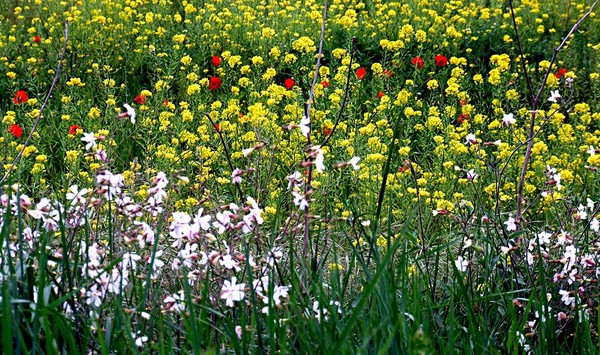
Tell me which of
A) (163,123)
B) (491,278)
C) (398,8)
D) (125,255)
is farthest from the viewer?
(398,8)

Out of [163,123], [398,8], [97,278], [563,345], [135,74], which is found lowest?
[563,345]

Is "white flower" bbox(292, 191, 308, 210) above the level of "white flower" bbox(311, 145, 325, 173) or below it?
below

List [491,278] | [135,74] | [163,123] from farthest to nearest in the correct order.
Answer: [135,74], [163,123], [491,278]

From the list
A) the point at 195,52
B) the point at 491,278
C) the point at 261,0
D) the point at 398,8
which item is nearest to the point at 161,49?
the point at 195,52

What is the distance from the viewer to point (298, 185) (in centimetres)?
222

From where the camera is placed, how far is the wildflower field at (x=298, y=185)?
209 cm

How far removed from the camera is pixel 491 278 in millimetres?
2746

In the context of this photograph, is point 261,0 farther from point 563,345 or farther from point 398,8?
point 563,345

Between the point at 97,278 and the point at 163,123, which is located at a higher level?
the point at 163,123

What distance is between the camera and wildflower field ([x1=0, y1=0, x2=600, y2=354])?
6.87 ft

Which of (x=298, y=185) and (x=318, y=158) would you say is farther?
(x=298, y=185)

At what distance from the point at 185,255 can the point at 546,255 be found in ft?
3.90

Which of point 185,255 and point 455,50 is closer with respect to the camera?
point 185,255

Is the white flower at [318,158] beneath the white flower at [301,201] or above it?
above
